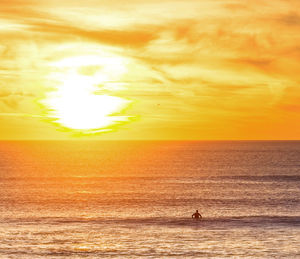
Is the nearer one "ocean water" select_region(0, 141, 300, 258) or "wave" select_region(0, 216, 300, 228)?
"ocean water" select_region(0, 141, 300, 258)

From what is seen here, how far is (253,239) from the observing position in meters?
56.3

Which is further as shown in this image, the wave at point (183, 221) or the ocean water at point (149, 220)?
the wave at point (183, 221)

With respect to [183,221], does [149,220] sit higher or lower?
higher

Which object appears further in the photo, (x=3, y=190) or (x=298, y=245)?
(x=3, y=190)

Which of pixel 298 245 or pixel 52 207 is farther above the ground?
pixel 52 207

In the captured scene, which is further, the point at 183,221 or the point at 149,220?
the point at 149,220

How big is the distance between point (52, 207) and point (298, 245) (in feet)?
151

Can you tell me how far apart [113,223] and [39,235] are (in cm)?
1292

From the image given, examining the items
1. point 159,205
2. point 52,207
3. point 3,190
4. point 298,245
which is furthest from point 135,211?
point 3,190

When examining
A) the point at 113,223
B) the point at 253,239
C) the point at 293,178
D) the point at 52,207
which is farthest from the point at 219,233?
the point at 293,178

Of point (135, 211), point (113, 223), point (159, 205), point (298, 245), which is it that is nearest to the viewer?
point (298, 245)

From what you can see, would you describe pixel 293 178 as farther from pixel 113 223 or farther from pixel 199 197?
pixel 113 223

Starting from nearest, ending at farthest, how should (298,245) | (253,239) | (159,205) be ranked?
(298,245)
(253,239)
(159,205)

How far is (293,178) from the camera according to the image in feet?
449
